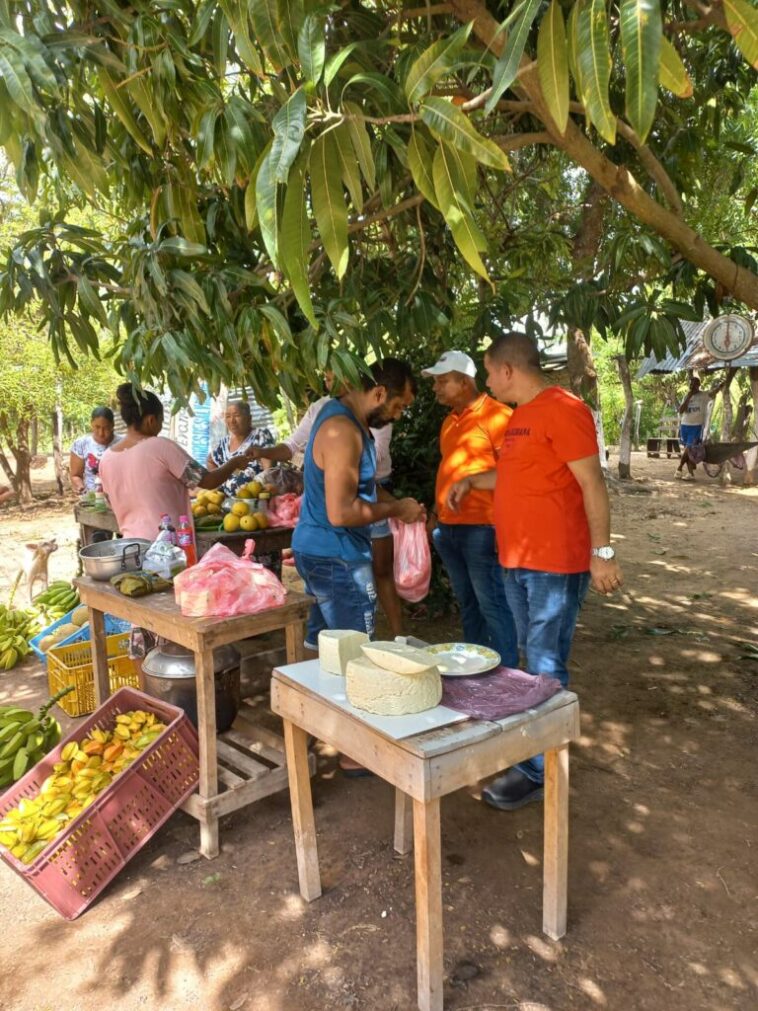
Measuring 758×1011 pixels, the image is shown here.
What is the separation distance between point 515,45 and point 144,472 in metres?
3.03

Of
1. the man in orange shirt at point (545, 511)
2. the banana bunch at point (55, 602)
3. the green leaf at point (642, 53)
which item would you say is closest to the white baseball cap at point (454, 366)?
the man in orange shirt at point (545, 511)

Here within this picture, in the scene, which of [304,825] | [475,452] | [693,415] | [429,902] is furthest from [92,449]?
[693,415]

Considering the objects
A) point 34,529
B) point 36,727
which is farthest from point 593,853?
point 34,529

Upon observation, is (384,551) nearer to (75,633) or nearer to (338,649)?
(75,633)

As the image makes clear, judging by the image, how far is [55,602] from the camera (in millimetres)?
5480

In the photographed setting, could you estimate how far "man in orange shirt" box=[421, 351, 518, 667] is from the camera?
12.0 ft

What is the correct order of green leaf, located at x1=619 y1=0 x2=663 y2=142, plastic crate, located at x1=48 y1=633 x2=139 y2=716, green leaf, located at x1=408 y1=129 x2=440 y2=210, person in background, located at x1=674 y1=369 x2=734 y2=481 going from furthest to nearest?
person in background, located at x1=674 y1=369 x2=734 y2=481
plastic crate, located at x1=48 y1=633 x2=139 y2=716
green leaf, located at x1=408 y1=129 x2=440 y2=210
green leaf, located at x1=619 y1=0 x2=663 y2=142

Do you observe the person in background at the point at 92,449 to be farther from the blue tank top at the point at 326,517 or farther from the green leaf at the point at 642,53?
the green leaf at the point at 642,53

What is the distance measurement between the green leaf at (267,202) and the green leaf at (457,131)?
1.14ft

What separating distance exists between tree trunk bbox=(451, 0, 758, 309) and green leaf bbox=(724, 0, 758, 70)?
4.70 feet

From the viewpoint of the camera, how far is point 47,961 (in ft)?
7.39

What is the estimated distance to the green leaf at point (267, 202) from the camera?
136cm

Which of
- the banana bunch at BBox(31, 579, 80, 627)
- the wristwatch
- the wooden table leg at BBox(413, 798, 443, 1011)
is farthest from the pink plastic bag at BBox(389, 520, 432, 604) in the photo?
the banana bunch at BBox(31, 579, 80, 627)

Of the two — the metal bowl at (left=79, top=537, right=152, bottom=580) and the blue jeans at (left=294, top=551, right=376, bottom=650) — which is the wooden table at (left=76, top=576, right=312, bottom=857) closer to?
the metal bowl at (left=79, top=537, right=152, bottom=580)
